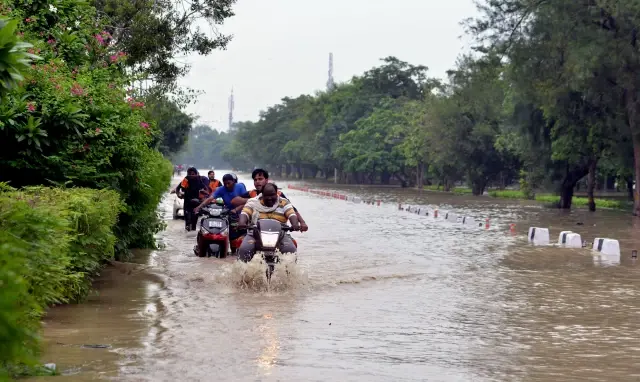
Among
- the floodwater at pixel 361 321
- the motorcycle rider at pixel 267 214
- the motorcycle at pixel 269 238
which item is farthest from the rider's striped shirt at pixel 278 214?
the floodwater at pixel 361 321

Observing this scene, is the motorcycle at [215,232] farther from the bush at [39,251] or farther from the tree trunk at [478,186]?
the tree trunk at [478,186]

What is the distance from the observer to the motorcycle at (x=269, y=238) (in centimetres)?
1236

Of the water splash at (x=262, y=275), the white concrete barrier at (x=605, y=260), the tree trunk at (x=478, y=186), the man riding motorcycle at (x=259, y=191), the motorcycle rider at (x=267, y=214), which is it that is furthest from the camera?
the tree trunk at (x=478, y=186)

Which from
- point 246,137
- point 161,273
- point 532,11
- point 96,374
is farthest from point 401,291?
point 246,137

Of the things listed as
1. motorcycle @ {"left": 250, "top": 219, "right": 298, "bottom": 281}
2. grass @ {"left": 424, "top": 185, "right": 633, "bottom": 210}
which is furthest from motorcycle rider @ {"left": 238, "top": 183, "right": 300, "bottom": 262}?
grass @ {"left": 424, "top": 185, "right": 633, "bottom": 210}

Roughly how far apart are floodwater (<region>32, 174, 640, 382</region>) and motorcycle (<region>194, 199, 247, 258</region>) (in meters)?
0.33

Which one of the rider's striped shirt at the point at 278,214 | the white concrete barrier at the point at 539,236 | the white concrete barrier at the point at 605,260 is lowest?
the white concrete barrier at the point at 605,260

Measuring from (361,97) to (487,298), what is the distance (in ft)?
320

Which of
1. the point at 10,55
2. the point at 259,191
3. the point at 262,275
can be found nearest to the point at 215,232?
the point at 259,191

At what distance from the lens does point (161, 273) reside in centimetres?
1484

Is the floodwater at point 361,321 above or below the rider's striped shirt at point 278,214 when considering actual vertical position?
below

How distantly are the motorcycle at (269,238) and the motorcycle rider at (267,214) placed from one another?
14cm

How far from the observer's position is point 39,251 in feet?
22.4

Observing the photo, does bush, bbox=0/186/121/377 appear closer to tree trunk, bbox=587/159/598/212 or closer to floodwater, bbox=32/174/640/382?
floodwater, bbox=32/174/640/382
